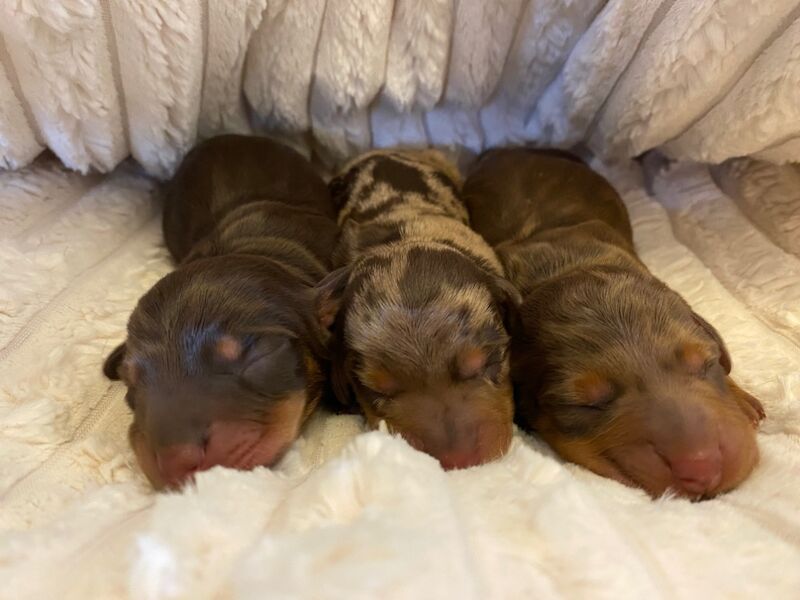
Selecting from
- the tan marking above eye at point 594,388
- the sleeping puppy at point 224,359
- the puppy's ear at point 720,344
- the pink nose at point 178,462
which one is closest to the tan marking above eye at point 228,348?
the sleeping puppy at point 224,359

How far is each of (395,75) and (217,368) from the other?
141 cm

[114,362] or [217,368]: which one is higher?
[217,368]

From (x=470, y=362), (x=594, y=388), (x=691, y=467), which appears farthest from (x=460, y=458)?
(x=691, y=467)

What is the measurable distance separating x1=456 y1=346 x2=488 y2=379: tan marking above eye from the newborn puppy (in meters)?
0.18

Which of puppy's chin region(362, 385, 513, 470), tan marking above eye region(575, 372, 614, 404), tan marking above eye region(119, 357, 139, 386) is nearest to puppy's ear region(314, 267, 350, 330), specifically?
puppy's chin region(362, 385, 513, 470)

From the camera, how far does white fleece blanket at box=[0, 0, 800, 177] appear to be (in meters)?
2.30

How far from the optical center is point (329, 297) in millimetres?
2096

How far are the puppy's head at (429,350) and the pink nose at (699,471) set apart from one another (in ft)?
1.29

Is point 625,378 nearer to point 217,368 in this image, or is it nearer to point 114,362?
point 217,368

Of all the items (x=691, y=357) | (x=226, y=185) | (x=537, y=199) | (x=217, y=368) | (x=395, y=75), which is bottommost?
(x=226, y=185)

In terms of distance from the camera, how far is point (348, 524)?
1.31 m

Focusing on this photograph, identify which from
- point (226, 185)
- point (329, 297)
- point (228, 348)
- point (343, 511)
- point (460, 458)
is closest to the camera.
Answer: point (343, 511)

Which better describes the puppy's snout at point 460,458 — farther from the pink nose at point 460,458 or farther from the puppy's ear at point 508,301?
the puppy's ear at point 508,301

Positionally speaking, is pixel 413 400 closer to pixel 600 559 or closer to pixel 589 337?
pixel 589 337
